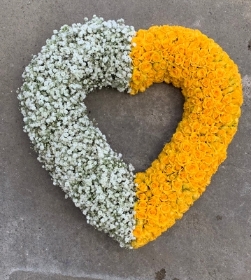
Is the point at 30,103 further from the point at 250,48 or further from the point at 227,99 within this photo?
the point at 250,48

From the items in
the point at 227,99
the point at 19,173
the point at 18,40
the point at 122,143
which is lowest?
the point at 19,173

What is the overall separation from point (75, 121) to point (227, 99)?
2.42ft

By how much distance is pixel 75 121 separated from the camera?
2391 mm

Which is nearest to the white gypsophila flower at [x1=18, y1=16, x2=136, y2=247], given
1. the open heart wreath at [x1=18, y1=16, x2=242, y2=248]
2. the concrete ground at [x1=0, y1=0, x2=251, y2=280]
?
the open heart wreath at [x1=18, y1=16, x2=242, y2=248]

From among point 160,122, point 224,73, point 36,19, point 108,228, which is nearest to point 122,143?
point 160,122

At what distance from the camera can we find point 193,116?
2.39m

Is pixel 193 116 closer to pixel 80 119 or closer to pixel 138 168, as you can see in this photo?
pixel 138 168

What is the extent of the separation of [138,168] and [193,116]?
0.42 m

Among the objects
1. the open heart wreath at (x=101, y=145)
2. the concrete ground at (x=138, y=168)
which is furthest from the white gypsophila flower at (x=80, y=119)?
the concrete ground at (x=138, y=168)

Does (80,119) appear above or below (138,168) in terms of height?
above

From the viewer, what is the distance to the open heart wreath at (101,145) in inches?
92.4

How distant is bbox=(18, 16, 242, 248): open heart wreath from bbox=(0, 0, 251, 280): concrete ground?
0.78 ft

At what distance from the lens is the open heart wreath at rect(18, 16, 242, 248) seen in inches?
92.4

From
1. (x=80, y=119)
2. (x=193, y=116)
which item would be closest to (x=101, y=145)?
(x=80, y=119)
